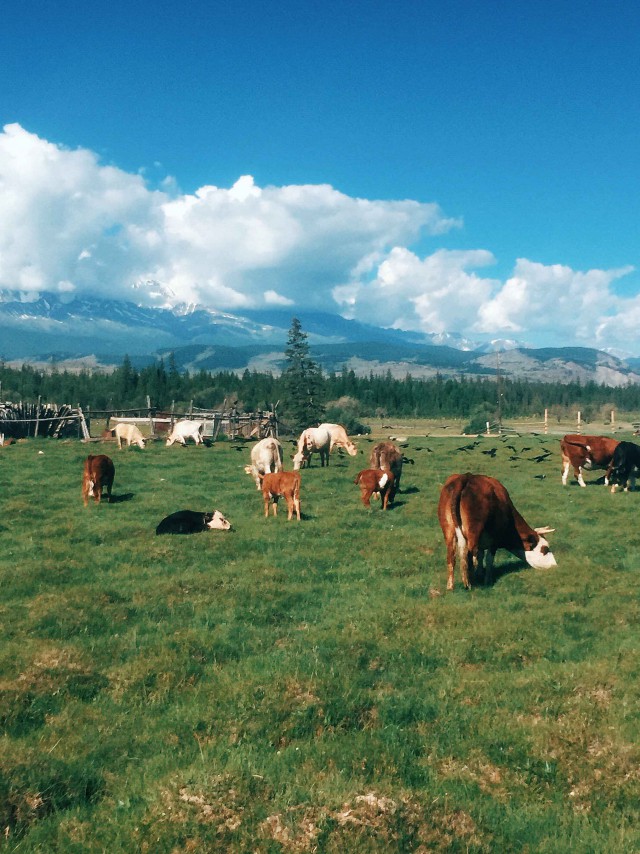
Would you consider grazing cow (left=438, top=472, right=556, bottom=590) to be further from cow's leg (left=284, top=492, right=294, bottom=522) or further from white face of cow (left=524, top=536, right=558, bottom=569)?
cow's leg (left=284, top=492, right=294, bottom=522)

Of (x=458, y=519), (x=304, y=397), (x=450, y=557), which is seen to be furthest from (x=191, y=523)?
(x=304, y=397)

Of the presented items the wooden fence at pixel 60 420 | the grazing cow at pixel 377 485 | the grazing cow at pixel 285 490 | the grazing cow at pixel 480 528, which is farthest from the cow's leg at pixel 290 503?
the wooden fence at pixel 60 420

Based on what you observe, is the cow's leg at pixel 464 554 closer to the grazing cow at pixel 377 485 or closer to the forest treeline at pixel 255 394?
the grazing cow at pixel 377 485

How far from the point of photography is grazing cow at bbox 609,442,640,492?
23922 millimetres

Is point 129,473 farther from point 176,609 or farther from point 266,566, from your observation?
point 176,609

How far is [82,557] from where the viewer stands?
13695mm

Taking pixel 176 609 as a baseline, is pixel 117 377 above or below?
above

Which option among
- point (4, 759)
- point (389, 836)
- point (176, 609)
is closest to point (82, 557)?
point (176, 609)

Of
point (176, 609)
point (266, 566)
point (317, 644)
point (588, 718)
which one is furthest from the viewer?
point (266, 566)

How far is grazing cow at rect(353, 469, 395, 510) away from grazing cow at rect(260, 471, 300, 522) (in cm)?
285

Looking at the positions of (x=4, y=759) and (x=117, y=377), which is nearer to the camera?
(x=4, y=759)

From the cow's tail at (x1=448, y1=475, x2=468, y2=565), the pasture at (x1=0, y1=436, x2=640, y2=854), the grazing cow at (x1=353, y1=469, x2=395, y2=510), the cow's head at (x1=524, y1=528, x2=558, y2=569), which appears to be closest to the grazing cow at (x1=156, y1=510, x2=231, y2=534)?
the pasture at (x1=0, y1=436, x2=640, y2=854)

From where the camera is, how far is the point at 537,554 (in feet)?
42.6

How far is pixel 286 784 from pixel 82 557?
967 cm
